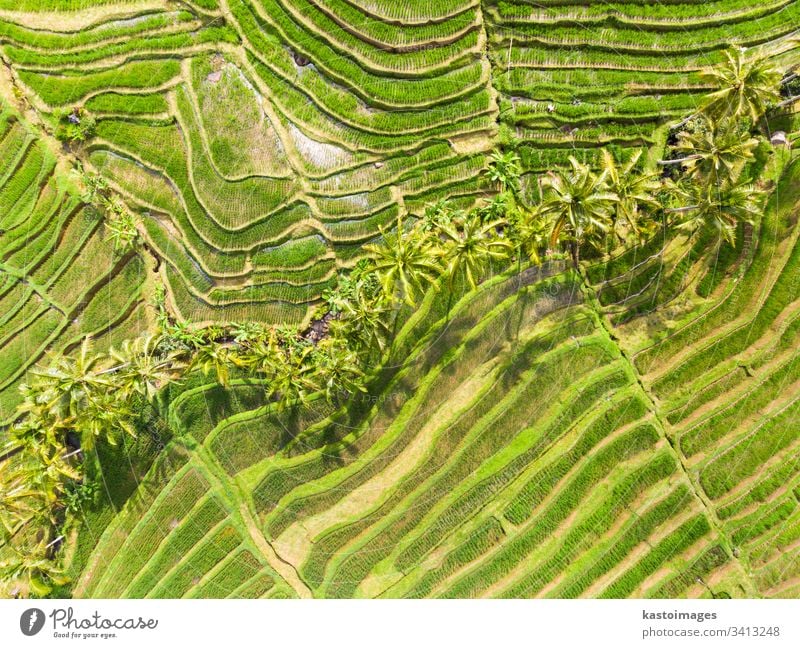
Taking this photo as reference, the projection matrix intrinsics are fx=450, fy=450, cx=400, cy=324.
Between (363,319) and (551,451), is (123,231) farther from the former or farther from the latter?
(551,451)

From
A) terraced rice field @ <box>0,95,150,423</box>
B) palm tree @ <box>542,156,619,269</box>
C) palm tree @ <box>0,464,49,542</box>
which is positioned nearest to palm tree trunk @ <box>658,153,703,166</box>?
palm tree @ <box>542,156,619,269</box>

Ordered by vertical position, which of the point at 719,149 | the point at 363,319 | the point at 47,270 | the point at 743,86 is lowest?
the point at 363,319

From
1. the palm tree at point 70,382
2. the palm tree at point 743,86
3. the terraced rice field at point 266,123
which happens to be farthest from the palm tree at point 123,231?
the palm tree at point 743,86

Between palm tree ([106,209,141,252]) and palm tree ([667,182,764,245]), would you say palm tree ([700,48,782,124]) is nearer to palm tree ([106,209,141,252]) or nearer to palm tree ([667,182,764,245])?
palm tree ([667,182,764,245])

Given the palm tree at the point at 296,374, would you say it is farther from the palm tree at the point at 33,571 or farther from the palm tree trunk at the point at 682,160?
the palm tree trunk at the point at 682,160

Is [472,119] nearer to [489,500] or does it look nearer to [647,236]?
[647,236]

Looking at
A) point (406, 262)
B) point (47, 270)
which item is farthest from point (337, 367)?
point (47, 270)
